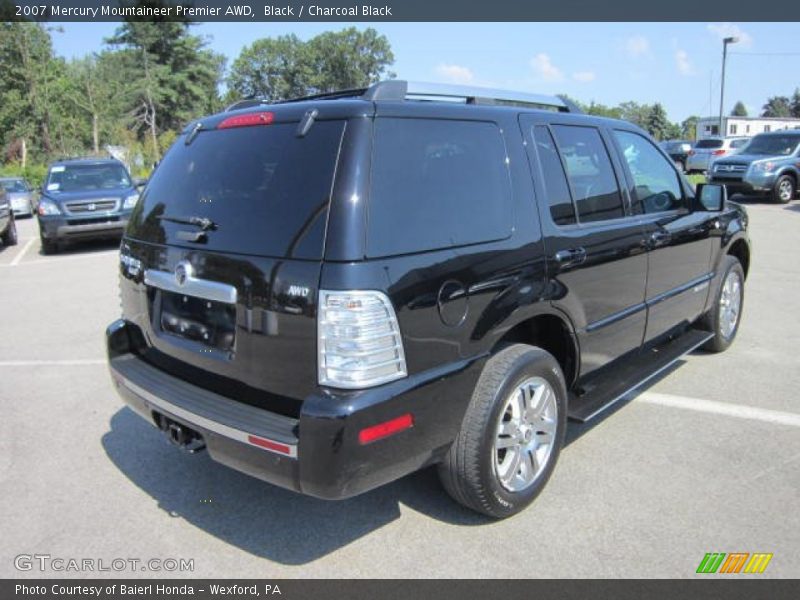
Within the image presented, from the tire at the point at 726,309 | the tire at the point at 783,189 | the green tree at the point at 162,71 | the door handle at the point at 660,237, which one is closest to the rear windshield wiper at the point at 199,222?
the door handle at the point at 660,237

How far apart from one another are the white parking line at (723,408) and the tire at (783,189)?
15880 millimetres

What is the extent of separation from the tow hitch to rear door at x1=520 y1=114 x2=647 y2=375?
182 centimetres

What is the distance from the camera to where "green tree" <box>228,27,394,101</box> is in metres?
89.9

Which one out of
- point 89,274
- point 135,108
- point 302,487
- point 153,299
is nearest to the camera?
point 302,487

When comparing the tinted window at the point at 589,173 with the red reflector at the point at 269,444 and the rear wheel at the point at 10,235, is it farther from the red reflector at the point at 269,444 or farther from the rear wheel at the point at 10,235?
the rear wheel at the point at 10,235

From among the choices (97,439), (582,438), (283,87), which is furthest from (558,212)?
(283,87)

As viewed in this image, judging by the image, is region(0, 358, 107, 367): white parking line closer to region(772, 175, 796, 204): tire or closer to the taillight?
the taillight

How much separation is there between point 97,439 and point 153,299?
1.42 m

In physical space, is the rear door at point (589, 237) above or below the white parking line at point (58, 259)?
above

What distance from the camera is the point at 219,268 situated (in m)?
2.86

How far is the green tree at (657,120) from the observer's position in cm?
10798

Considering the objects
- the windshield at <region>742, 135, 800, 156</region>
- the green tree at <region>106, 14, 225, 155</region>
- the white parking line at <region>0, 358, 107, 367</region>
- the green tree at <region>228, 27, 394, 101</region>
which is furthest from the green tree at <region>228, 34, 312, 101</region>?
the white parking line at <region>0, 358, 107, 367</region>
